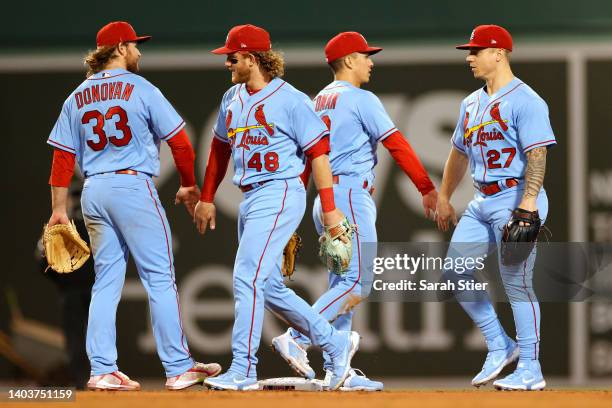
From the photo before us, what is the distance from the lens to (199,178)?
8.12 m

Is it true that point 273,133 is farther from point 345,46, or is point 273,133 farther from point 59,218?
point 59,218

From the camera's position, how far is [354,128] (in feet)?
19.1

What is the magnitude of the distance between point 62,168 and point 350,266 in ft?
4.66

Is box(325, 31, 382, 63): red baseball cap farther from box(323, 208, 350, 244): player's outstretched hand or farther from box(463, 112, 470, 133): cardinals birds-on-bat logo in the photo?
box(323, 208, 350, 244): player's outstretched hand

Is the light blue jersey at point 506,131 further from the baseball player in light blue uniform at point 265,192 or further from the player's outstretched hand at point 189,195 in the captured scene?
the player's outstretched hand at point 189,195

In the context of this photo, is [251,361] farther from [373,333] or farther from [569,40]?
[569,40]

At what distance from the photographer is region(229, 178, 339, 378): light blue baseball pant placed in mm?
5195

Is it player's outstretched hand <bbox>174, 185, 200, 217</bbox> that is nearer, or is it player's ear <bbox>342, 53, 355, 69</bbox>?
player's outstretched hand <bbox>174, 185, 200, 217</bbox>

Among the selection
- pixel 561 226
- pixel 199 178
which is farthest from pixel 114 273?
pixel 561 226

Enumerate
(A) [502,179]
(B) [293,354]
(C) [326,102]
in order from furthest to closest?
(C) [326,102] < (A) [502,179] < (B) [293,354]

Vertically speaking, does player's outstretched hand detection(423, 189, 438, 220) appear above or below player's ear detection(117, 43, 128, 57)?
below

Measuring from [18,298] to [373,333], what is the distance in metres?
2.40

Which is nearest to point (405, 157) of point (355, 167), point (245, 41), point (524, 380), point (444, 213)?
point (355, 167)

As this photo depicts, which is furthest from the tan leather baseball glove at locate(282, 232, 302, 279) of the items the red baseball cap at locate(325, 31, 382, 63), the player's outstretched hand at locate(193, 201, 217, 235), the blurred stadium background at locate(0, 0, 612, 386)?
the blurred stadium background at locate(0, 0, 612, 386)
